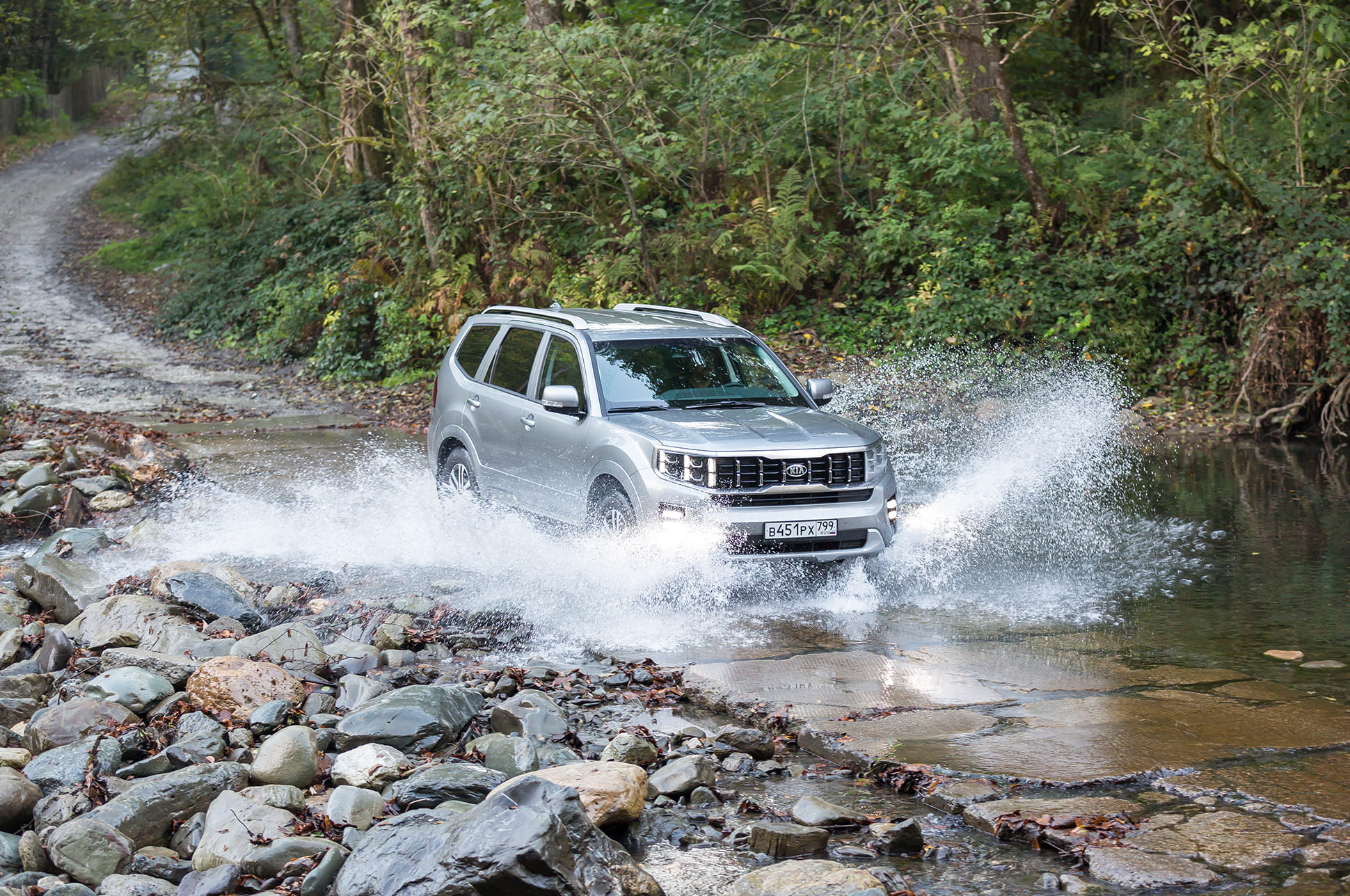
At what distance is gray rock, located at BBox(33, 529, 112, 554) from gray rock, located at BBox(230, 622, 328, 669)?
3.61m

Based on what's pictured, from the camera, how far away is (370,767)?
5.14 m

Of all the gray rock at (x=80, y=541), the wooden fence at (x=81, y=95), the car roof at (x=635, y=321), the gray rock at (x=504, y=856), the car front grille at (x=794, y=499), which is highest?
the wooden fence at (x=81, y=95)

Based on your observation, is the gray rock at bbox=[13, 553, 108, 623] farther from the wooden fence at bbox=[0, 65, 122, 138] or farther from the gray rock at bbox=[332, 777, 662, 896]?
the wooden fence at bbox=[0, 65, 122, 138]

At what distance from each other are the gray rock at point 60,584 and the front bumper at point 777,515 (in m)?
3.86

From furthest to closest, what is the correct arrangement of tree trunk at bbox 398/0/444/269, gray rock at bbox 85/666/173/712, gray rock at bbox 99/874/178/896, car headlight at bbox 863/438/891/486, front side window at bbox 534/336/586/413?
tree trunk at bbox 398/0/444/269
front side window at bbox 534/336/586/413
car headlight at bbox 863/438/891/486
gray rock at bbox 85/666/173/712
gray rock at bbox 99/874/178/896

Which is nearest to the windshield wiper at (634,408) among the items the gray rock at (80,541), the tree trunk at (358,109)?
the gray rock at (80,541)

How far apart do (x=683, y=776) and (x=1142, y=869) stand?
1805 mm

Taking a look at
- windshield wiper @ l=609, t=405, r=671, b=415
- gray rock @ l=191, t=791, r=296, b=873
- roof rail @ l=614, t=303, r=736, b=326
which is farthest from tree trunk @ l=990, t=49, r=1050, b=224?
gray rock @ l=191, t=791, r=296, b=873

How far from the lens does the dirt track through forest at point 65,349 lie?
18.2m

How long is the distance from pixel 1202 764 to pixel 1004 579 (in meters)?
3.42

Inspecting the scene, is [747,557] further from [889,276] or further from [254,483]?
[889,276]

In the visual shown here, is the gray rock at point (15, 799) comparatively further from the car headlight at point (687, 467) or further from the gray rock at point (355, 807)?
the car headlight at point (687, 467)

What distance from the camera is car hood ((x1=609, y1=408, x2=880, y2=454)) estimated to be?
7.52 m

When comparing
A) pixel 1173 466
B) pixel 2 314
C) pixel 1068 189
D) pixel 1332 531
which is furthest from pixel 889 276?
pixel 2 314
